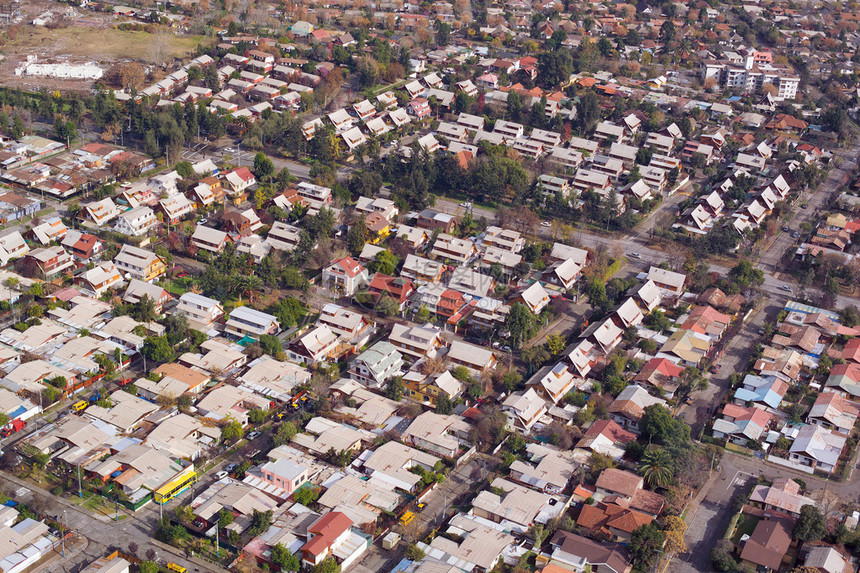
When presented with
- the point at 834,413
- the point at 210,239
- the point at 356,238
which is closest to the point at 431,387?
the point at 356,238

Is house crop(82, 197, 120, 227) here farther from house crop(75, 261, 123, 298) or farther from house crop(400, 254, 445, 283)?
house crop(400, 254, 445, 283)

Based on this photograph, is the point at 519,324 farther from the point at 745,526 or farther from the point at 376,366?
the point at 745,526

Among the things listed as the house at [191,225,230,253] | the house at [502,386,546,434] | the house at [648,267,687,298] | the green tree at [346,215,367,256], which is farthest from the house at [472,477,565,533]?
the house at [191,225,230,253]

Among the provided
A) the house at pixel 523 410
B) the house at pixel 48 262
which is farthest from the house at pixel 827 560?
the house at pixel 48 262

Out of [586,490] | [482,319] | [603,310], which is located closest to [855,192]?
[603,310]

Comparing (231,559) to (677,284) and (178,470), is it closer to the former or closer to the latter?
(178,470)

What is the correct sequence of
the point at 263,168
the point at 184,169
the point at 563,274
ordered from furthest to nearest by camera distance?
the point at 263,168 → the point at 184,169 → the point at 563,274
